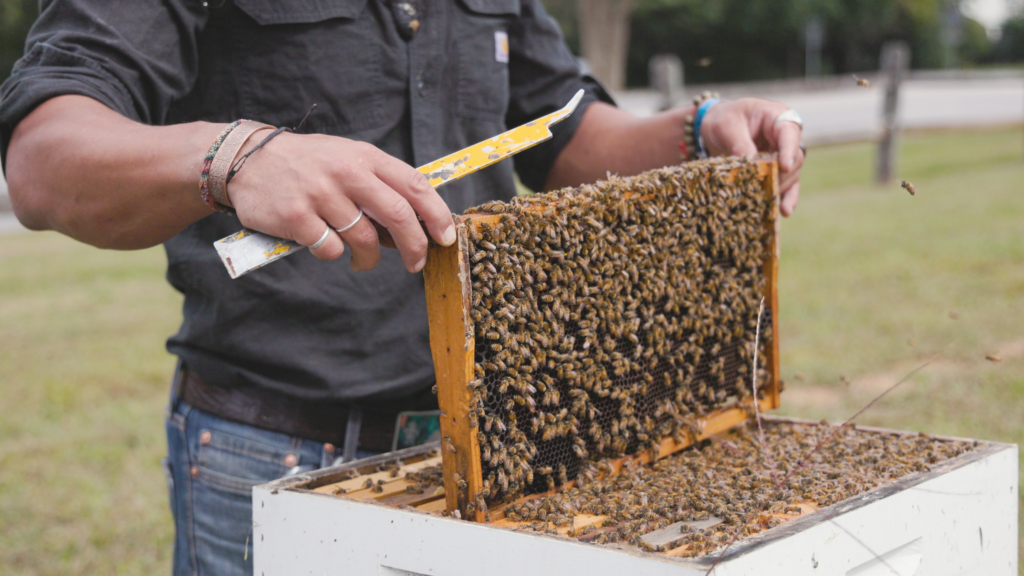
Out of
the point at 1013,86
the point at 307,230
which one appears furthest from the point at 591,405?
the point at 1013,86

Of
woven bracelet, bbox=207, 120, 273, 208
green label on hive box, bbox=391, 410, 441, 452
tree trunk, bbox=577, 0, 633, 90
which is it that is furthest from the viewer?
tree trunk, bbox=577, 0, 633, 90

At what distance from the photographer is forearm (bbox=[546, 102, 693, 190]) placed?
8.62 ft

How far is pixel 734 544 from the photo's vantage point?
143 centimetres

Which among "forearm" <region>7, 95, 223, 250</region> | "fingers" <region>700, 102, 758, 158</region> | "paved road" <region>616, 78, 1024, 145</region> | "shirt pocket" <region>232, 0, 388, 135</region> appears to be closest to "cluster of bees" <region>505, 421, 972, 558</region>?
"fingers" <region>700, 102, 758, 158</region>

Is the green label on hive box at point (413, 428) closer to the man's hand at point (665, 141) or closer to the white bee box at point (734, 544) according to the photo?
the white bee box at point (734, 544)

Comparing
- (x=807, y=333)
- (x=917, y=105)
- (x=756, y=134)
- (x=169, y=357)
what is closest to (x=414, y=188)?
(x=756, y=134)

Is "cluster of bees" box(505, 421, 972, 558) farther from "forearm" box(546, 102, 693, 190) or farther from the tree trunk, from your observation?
the tree trunk

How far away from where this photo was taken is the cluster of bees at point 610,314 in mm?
1732

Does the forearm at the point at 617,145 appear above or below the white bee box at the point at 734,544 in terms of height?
above

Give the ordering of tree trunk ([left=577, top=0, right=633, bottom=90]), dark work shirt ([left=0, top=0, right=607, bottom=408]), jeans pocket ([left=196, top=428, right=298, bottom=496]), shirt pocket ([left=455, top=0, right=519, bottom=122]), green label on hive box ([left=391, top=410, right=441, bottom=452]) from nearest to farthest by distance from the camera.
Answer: dark work shirt ([left=0, top=0, right=607, bottom=408]) < jeans pocket ([left=196, top=428, right=298, bottom=496]) < green label on hive box ([left=391, top=410, right=441, bottom=452]) < shirt pocket ([left=455, top=0, right=519, bottom=122]) < tree trunk ([left=577, top=0, right=633, bottom=90])

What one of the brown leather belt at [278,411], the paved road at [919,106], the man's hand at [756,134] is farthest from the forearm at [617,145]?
the paved road at [919,106]

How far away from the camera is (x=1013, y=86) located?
89.9 feet

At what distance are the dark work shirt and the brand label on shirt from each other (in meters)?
0.15

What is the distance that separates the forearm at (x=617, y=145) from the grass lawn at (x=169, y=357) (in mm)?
882
